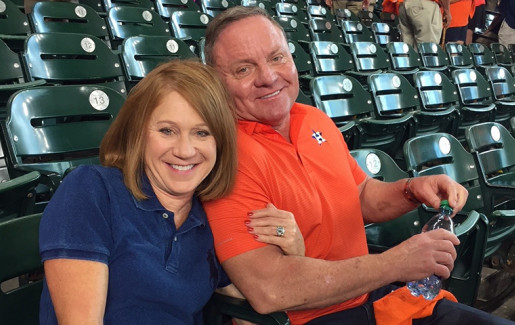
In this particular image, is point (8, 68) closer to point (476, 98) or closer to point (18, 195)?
point (18, 195)

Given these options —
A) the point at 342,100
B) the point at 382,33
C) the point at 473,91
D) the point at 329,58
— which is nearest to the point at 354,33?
the point at 382,33

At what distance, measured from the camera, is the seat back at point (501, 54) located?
25.4ft

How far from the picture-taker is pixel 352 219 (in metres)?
1.56

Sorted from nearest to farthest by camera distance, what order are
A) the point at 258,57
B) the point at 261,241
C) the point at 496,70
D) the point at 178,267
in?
the point at 178,267, the point at 261,241, the point at 258,57, the point at 496,70

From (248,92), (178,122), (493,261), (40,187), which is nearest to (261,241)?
(178,122)

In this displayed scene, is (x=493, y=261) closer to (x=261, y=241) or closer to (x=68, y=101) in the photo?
(x=261, y=241)

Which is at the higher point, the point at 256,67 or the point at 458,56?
the point at 458,56

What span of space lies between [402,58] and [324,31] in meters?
1.45

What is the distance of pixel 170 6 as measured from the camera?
5.62 meters

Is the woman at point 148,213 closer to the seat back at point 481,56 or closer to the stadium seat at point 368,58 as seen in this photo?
the stadium seat at point 368,58

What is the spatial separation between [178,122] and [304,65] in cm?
361

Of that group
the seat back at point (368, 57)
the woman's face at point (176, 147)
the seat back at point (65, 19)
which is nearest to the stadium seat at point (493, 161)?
the woman's face at point (176, 147)

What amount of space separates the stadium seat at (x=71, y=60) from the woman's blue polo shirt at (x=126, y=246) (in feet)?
6.53

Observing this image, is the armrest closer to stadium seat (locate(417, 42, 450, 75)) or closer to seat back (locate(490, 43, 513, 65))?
stadium seat (locate(417, 42, 450, 75))
